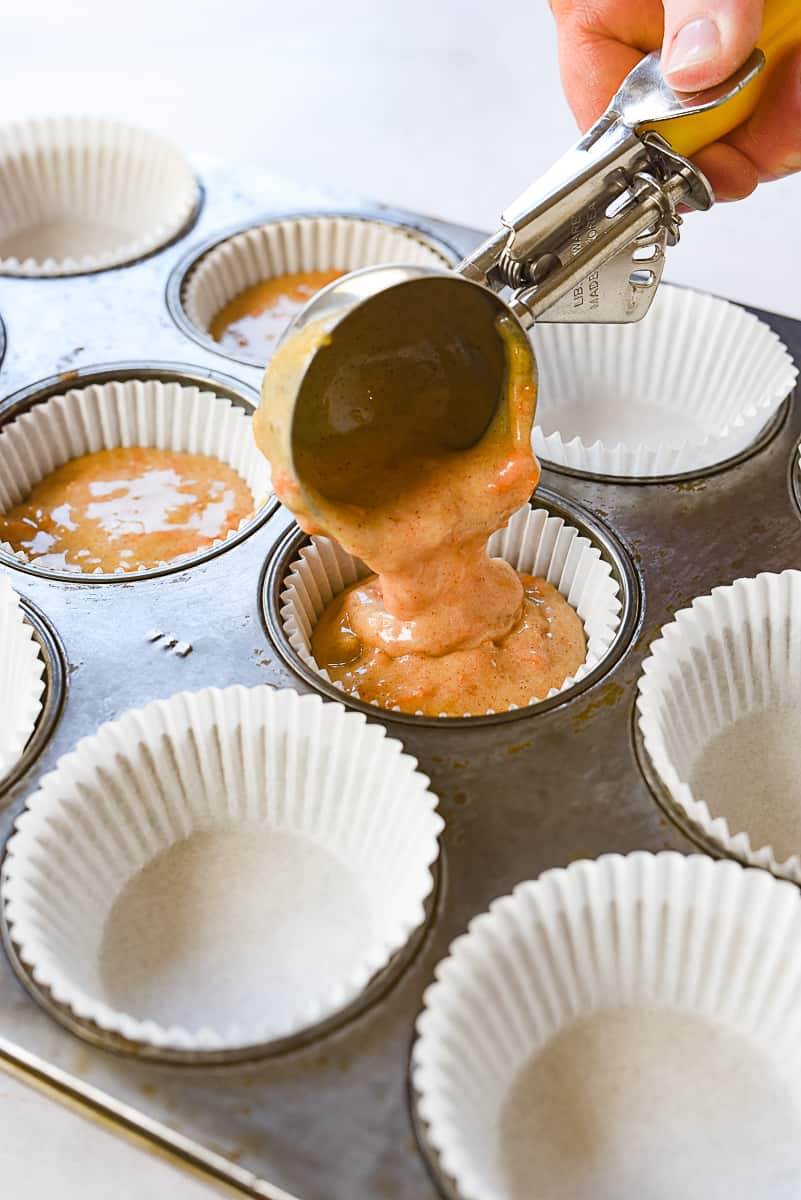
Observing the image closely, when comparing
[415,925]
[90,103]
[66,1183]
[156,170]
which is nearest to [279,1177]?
[415,925]

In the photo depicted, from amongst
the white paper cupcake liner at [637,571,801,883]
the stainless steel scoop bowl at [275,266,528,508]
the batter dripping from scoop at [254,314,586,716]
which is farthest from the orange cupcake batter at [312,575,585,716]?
the stainless steel scoop bowl at [275,266,528,508]

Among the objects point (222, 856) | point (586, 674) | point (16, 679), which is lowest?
point (222, 856)

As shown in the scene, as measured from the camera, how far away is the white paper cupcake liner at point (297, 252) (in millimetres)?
3537

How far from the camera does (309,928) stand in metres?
2.19

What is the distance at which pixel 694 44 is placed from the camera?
86.6 inches

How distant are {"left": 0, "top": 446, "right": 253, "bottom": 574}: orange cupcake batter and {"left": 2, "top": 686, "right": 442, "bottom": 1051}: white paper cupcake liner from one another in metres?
0.72

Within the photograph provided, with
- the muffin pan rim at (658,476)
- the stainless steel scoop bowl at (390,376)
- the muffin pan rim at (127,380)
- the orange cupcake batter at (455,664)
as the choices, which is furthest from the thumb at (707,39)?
the muffin pan rim at (127,380)

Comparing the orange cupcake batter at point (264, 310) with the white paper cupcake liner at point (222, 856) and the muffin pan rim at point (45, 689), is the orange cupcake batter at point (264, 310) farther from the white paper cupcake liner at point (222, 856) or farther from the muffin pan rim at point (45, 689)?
the white paper cupcake liner at point (222, 856)

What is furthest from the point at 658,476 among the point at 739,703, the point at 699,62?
the point at 699,62

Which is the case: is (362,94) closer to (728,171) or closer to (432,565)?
(728,171)

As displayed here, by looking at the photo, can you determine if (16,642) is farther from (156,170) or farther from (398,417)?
(156,170)

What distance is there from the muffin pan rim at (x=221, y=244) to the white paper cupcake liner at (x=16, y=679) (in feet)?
3.12

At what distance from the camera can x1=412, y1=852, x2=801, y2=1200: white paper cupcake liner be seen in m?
1.91

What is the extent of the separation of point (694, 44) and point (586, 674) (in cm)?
117
